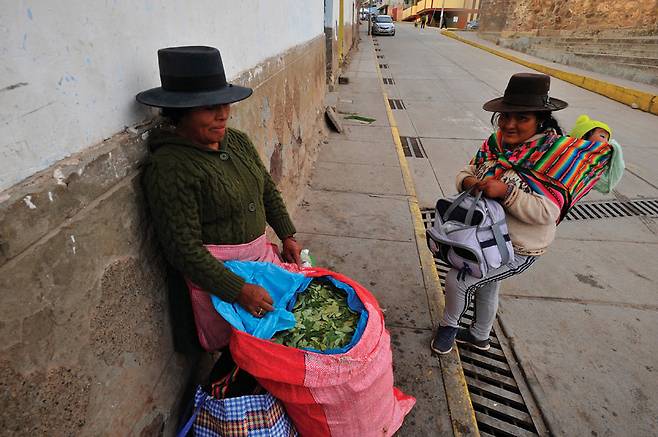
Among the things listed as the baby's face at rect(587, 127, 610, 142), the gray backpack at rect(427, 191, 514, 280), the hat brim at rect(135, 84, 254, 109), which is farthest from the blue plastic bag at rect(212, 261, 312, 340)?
the baby's face at rect(587, 127, 610, 142)

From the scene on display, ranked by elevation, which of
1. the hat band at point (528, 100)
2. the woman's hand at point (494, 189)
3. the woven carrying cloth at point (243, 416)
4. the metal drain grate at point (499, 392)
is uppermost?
the hat band at point (528, 100)

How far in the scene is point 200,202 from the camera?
59.4 inches

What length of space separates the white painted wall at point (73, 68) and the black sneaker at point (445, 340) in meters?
2.13

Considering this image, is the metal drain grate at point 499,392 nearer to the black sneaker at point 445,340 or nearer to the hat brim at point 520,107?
the black sneaker at point 445,340

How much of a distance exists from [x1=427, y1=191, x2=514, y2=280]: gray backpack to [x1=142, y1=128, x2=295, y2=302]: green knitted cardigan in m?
1.03

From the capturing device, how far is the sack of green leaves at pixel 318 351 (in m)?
1.45

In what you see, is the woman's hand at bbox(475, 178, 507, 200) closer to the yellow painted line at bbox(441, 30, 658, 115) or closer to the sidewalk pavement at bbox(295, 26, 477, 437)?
the sidewalk pavement at bbox(295, 26, 477, 437)

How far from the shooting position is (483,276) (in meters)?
2.15

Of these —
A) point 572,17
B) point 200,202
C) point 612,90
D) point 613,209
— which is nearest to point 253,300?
point 200,202

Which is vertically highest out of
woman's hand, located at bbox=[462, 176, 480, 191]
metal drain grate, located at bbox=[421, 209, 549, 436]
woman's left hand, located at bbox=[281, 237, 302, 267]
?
woman's hand, located at bbox=[462, 176, 480, 191]

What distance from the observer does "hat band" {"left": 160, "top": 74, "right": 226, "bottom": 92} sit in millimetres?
1388

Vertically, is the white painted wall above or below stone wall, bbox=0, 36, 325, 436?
above

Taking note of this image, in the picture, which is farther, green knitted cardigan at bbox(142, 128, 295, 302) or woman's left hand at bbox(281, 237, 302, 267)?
woman's left hand at bbox(281, 237, 302, 267)

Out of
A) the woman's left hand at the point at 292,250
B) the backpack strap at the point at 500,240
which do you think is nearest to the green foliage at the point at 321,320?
the woman's left hand at the point at 292,250
